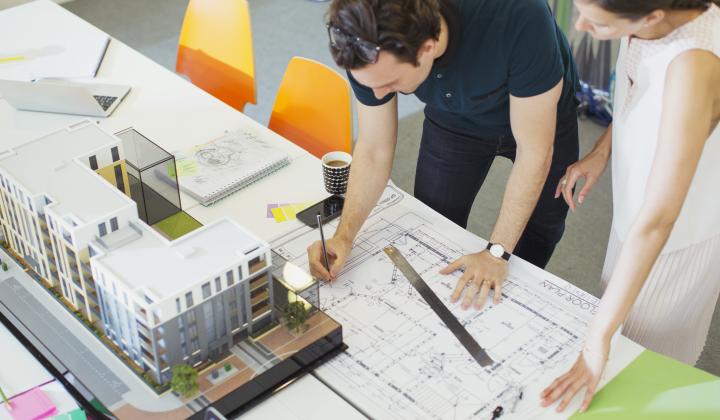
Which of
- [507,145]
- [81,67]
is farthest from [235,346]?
[81,67]

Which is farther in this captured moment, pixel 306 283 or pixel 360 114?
pixel 360 114

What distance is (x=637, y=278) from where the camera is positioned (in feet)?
5.33

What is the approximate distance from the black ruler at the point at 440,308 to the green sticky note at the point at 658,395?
248 millimetres

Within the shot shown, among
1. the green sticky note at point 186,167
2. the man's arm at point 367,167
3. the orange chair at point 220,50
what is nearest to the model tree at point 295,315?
the man's arm at point 367,167

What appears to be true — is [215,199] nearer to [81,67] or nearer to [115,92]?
[115,92]

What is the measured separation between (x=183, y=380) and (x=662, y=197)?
38.5 inches

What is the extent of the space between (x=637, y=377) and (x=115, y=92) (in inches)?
72.8

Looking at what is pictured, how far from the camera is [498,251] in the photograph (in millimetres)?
1995

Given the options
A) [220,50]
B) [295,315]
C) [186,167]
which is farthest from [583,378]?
[220,50]

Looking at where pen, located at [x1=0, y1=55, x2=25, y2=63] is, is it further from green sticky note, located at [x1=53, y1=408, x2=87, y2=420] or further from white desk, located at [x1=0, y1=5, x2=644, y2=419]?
green sticky note, located at [x1=53, y1=408, x2=87, y2=420]

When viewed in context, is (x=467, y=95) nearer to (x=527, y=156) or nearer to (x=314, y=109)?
(x=527, y=156)

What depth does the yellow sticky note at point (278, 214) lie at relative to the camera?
220 cm

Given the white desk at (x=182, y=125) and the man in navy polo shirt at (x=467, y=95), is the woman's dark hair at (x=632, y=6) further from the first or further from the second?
the white desk at (x=182, y=125)

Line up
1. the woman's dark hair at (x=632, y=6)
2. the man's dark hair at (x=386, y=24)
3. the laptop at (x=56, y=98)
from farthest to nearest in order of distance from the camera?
the laptop at (x=56, y=98) < the man's dark hair at (x=386, y=24) < the woman's dark hair at (x=632, y=6)
